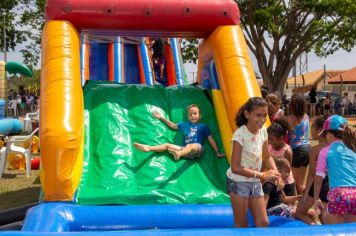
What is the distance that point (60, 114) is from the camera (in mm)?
4129

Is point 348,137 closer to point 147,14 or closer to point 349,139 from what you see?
point 349,139

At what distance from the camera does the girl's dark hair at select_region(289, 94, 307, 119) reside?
4.71 metres

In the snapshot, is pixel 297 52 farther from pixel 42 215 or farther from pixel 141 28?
pixel 42 215

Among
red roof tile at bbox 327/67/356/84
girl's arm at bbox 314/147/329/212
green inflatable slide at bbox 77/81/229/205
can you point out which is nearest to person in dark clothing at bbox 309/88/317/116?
red roof tile at bbox 327/67/356/84

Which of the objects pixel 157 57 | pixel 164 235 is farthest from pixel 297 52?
pixel 164 235

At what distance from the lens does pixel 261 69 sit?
1733cm

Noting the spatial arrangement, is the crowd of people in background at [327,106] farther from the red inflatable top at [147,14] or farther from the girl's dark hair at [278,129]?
the girl's dark hair at [278,129]

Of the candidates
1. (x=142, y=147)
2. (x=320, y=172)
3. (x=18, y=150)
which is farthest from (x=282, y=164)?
(x=18, y=150)

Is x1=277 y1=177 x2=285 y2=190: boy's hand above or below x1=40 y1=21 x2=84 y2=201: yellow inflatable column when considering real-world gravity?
below

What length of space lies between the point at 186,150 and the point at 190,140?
155 millimetres

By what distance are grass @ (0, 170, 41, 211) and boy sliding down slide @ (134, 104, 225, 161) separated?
1637 mm

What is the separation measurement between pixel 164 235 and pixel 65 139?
5.22 ft

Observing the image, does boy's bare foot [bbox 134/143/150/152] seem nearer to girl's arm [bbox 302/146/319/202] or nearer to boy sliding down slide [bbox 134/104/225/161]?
boy sliding down slide [bbox 134/104/225/161]

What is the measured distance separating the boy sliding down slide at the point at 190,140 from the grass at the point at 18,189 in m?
1.64
